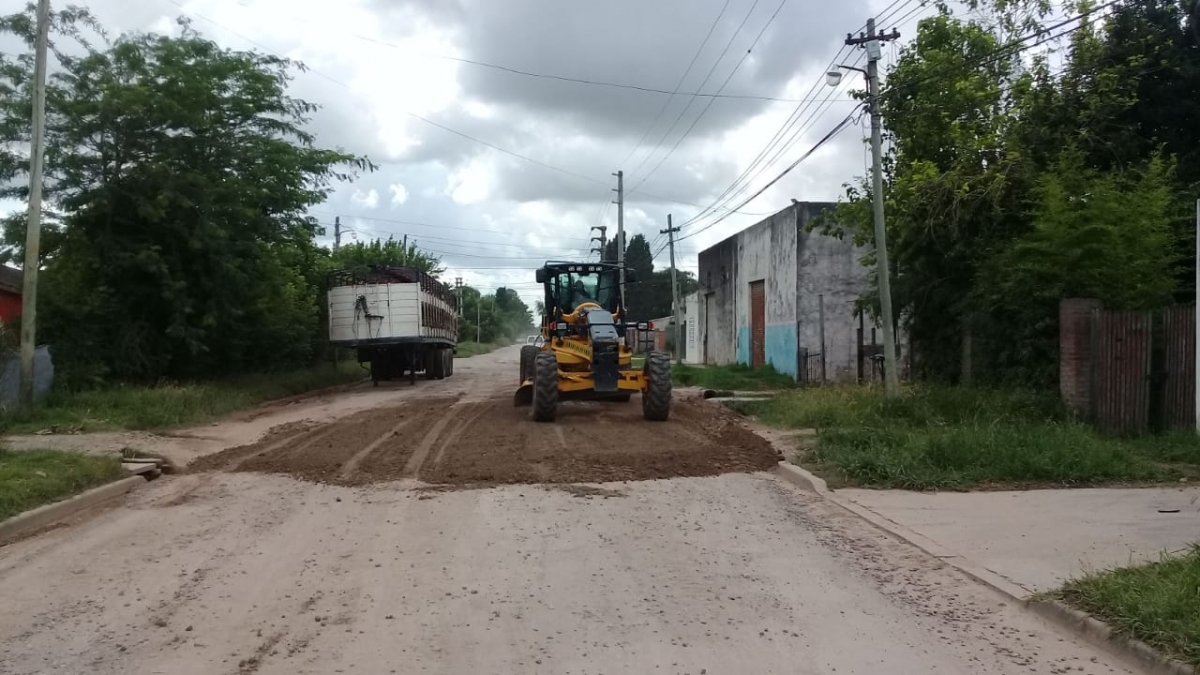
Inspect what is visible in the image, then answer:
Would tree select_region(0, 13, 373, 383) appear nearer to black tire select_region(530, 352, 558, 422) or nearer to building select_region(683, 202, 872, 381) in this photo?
black tire select_region(530, 352, 558, 422)

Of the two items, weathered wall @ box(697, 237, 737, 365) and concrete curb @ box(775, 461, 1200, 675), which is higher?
weathered wall @ box(697, 237, 737, 365)

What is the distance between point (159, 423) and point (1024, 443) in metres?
14.3

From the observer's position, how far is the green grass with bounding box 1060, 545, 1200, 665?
16.9 feet

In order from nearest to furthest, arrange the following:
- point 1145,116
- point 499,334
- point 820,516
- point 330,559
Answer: point 330,559, point 820,516, point 1145,116, point 499,334

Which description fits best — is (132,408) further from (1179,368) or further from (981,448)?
(1179,368)

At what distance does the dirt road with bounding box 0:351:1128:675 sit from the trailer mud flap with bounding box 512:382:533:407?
7094mm

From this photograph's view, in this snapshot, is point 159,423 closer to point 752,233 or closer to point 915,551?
point 915,551

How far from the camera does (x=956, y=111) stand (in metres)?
22.1

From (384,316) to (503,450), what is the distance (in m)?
15.3

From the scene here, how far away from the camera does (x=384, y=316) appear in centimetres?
2761

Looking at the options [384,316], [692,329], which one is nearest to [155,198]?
[384,316]

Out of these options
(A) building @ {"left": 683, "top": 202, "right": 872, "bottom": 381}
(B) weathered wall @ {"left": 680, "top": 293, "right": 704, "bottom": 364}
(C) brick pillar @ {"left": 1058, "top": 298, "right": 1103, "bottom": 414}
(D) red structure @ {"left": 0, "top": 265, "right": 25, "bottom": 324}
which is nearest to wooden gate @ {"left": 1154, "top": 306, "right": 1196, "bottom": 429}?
(C) brick pillar @ {"left": 1058, "top": 298, "right": 1103, "bottom": 414}

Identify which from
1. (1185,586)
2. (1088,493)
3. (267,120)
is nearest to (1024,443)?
(1088,493)

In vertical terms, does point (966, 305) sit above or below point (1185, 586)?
above
